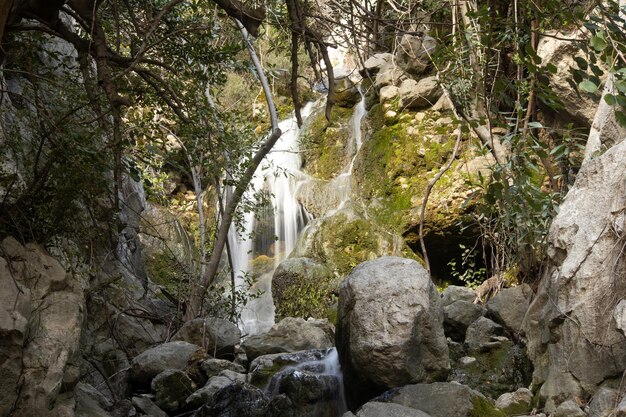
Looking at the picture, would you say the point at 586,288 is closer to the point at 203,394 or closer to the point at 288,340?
the point at 203,394

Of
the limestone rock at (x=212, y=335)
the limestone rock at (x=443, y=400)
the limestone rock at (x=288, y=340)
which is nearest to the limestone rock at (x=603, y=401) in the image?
the limestone rock at (x=443, y=400)

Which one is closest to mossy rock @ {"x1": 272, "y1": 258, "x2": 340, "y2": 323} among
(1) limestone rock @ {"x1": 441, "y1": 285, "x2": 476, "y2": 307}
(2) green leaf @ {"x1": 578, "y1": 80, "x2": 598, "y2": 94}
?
(1) limestone rock @ {"x1": 441, "y1": 285, "x2": 476, "y2": 307}

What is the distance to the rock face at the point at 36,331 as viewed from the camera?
4422 millimetres

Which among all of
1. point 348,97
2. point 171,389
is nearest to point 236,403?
point 171,389

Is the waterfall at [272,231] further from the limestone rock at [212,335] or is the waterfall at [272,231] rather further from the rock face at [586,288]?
the rock face at [586,288]

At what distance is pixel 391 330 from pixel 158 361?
3290mm

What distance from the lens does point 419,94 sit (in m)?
14.5

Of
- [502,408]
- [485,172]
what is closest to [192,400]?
[502,408]

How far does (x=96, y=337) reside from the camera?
28.2ft

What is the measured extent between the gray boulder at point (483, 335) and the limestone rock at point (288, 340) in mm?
2088

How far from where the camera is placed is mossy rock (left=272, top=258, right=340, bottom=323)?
41.8 feet

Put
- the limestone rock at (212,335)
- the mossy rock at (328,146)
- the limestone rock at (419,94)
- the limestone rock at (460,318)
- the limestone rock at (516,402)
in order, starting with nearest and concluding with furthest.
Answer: the limestone rock at (516,402), the limestone rock at (460,318), the limestone rock at (212,335), the limestone rock at (419,94), the mossy rock at (328,146)

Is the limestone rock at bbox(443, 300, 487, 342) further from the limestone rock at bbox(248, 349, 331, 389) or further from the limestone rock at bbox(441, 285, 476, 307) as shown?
the limestone rock at bbox(248, 349, 331, 389)

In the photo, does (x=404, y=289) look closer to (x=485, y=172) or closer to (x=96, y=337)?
(x=96, y=337)
